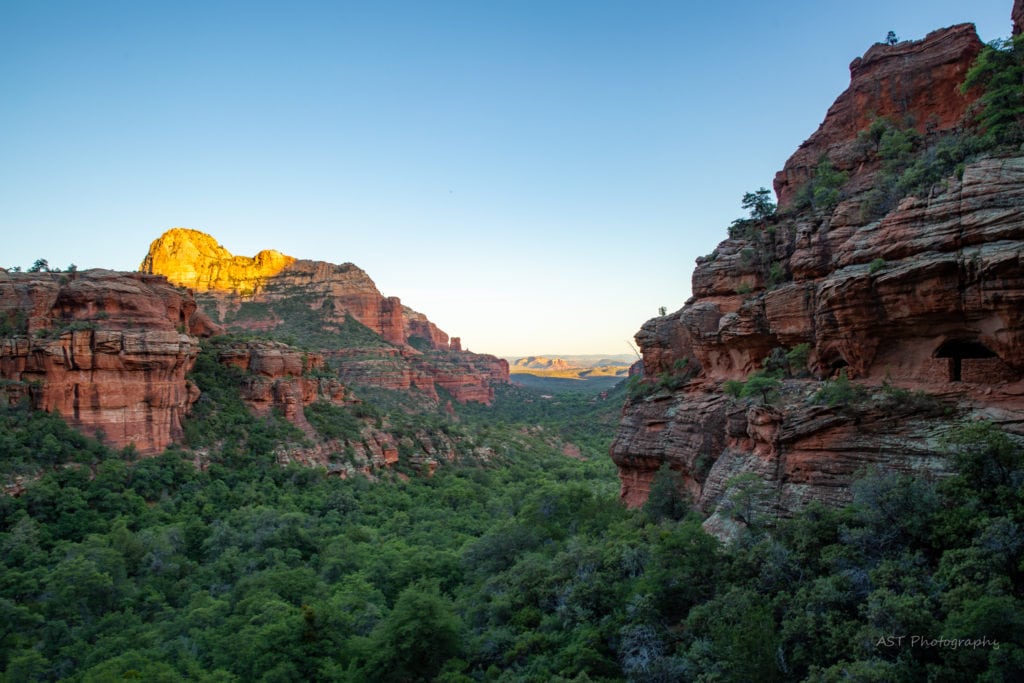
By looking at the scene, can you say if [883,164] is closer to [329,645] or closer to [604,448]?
[329,645]

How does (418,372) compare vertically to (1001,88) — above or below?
below

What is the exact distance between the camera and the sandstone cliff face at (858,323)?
14.3m

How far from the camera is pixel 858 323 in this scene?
17.0m

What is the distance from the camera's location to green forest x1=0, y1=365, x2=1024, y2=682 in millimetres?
11680

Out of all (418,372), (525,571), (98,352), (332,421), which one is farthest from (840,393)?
(418,372)

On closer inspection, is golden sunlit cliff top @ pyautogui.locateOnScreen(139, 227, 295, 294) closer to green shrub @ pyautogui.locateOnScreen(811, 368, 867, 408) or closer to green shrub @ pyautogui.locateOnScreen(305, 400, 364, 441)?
green shrub @ pyautogui.locateOnScreen(305, 400, 364, 441)

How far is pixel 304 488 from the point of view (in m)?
40.3

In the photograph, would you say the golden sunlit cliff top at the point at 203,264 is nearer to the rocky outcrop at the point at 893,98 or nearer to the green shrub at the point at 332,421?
the green shrub at the point at 332,421

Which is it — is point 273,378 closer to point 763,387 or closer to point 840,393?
point 763,387

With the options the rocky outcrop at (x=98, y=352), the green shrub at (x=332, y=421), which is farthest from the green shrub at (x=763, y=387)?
the green shrub at (x=332, y=421)

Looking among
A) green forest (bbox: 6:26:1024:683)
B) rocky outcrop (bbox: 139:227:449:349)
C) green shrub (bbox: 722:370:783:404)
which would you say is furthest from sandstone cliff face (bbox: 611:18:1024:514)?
rocky outcrop (bbox: 139:227:449:349)

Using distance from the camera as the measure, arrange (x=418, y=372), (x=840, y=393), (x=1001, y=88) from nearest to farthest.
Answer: (x=840, y=393) → (x=1001, y=88) → (x=418, y=372)

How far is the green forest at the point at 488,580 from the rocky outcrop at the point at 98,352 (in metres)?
1.57

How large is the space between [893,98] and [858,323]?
44.8ft
